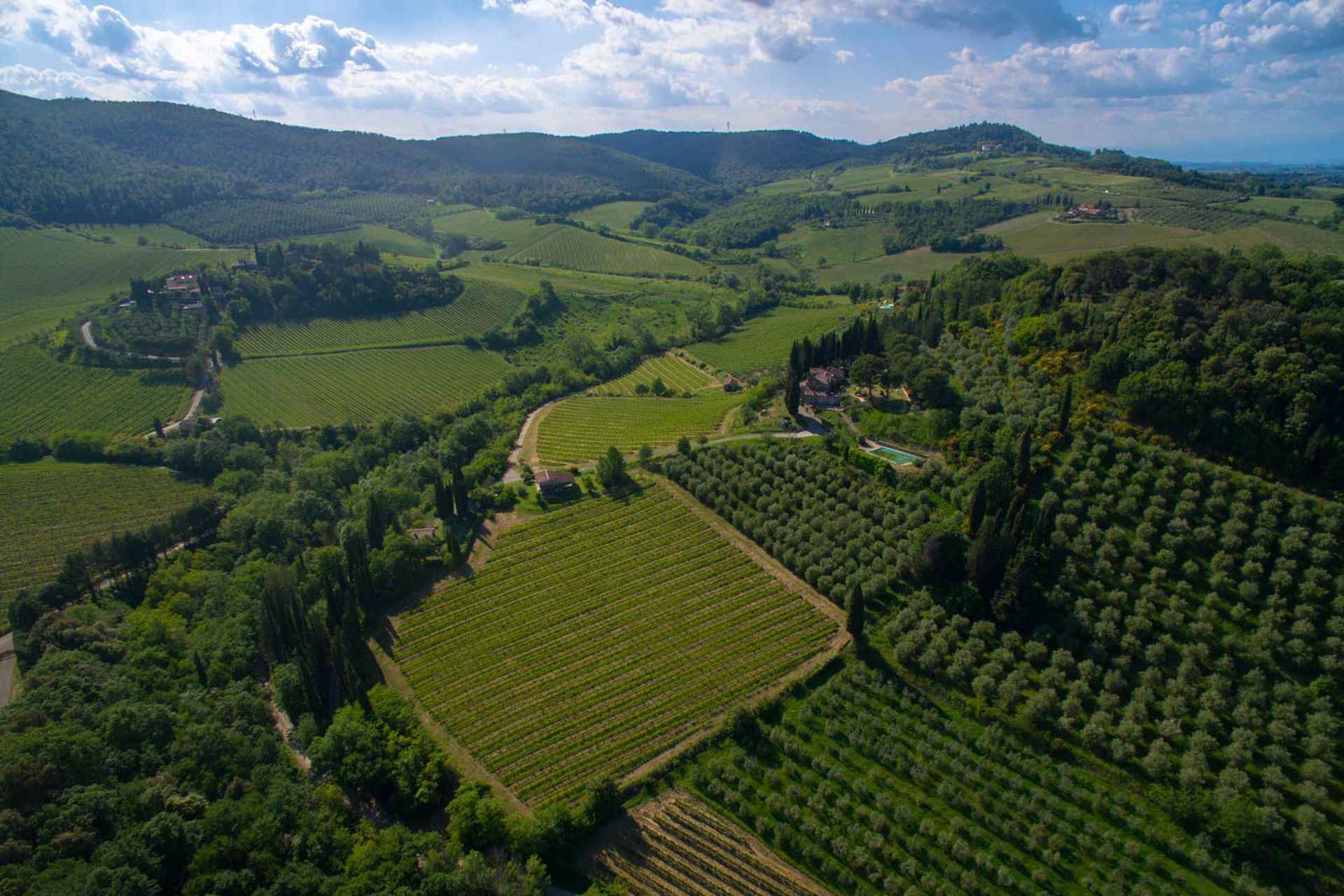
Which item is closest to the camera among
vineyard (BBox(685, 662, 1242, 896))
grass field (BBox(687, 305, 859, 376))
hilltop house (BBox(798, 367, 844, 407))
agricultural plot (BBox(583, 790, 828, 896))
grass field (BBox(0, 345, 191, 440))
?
vineyard (BBox(685, 662, 1242, 896))

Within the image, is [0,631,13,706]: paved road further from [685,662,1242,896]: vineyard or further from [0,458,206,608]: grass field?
[685,662,1242,896]: vineyard

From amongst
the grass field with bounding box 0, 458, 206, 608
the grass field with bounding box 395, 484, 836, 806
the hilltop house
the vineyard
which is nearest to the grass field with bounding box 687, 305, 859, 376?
the hilltop house

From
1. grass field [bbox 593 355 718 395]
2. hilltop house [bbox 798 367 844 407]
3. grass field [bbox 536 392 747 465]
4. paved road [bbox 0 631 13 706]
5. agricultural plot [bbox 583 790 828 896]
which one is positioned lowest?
paved road [bbox 0 631 13 706]

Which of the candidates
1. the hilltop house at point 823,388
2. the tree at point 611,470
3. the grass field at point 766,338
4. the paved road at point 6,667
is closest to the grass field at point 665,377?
the grass field at point 766,338

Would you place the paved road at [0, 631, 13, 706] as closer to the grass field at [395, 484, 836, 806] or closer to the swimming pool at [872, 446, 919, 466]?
the grass field at [395, 484, 836, 806]

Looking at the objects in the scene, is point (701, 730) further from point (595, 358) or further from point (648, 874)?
point (595, 358)

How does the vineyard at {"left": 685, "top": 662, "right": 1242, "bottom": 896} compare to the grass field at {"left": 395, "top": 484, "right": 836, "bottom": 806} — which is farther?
the grass field at {"left": 395, "top": 484, "right": 836, "bottom": 806}

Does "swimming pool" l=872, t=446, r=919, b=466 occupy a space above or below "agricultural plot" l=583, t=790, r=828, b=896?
above

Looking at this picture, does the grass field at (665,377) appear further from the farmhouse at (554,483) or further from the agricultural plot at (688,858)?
the agricultural plot at (688,858)

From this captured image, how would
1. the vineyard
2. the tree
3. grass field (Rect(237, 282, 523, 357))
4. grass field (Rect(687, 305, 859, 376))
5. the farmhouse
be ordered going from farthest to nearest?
grass field (Rect(237, 282, 523, 357)) → grass field (Rect(687, 305, 859, 376)) → the tree → the farmhouse → the vineyard

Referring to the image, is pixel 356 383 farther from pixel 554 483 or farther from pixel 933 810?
pixel 933 810
